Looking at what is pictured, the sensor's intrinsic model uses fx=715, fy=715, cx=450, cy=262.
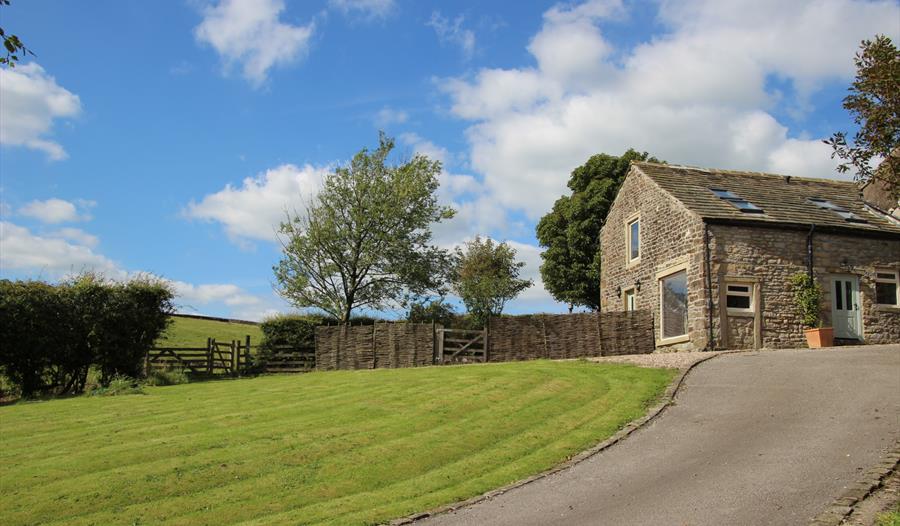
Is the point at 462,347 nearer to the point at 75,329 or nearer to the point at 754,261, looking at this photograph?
the point at 754,261

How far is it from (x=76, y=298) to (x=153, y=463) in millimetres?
17576

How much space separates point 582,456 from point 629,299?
20.2 metres

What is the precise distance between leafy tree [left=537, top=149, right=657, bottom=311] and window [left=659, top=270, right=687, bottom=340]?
16.7 m

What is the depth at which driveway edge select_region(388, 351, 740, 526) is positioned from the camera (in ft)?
32.1

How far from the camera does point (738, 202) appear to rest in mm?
27516

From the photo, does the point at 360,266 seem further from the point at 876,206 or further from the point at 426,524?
the point at 426,524

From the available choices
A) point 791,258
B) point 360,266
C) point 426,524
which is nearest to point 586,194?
point 360,266

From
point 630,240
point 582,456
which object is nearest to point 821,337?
point 630,240

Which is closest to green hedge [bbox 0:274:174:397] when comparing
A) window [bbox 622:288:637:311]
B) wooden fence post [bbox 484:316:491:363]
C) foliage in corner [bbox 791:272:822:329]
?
wooden fence post [bbox 484:316:491:363]

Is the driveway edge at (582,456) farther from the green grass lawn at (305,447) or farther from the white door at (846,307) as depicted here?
the white door at (846,307)

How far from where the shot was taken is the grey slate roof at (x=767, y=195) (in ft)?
86.2

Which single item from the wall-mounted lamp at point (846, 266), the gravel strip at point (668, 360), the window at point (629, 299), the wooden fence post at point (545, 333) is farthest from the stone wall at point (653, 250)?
the wall-mounted lamp at point (846, 266)

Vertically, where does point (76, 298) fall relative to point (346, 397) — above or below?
above

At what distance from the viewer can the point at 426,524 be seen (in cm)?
937
